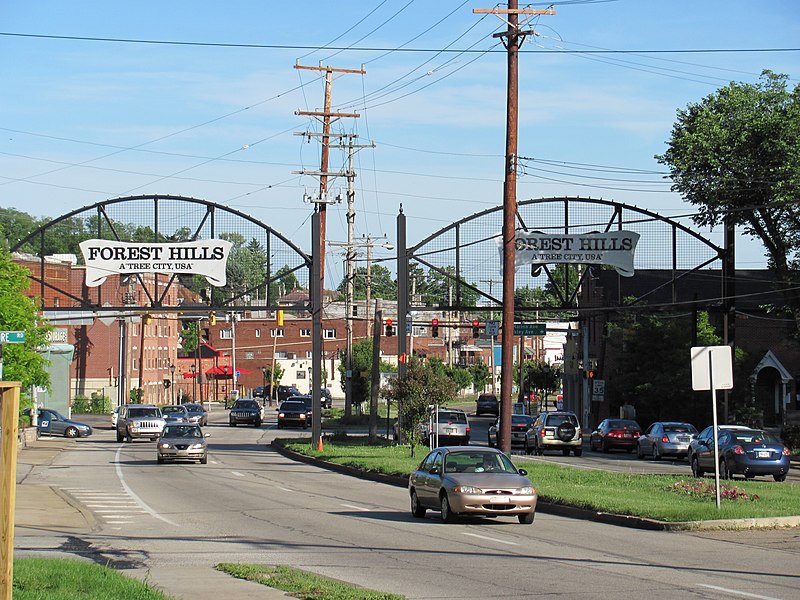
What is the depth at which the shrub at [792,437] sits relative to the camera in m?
45.0

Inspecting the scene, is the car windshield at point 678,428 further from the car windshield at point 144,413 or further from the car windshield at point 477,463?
the car windshield at point 144,413

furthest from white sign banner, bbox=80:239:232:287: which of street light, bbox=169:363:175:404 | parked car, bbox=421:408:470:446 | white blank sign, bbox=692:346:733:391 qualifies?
street light, bbox=169:363:175:404

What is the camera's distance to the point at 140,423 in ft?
180

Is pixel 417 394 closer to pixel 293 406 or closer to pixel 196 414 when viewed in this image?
pixel 196 414

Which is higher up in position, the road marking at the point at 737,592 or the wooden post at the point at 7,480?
the wooden post at the point at 7,480

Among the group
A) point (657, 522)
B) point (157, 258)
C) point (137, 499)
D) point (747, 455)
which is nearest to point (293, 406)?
point (157, 258)

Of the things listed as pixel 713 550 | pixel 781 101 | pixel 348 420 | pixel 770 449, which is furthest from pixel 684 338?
pixel 713 550

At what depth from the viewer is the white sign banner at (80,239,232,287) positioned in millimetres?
47094

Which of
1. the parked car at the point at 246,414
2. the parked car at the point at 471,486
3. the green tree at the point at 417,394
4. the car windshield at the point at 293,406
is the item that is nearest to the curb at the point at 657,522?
the parked car at the point at 471,486

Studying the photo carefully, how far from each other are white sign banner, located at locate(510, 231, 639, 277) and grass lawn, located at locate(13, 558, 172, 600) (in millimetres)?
35061

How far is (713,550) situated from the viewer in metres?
16.2

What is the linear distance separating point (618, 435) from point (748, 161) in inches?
523

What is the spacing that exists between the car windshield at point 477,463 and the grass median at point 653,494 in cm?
206

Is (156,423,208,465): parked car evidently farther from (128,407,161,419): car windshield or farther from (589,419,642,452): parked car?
(589,419,642,452): parked car
